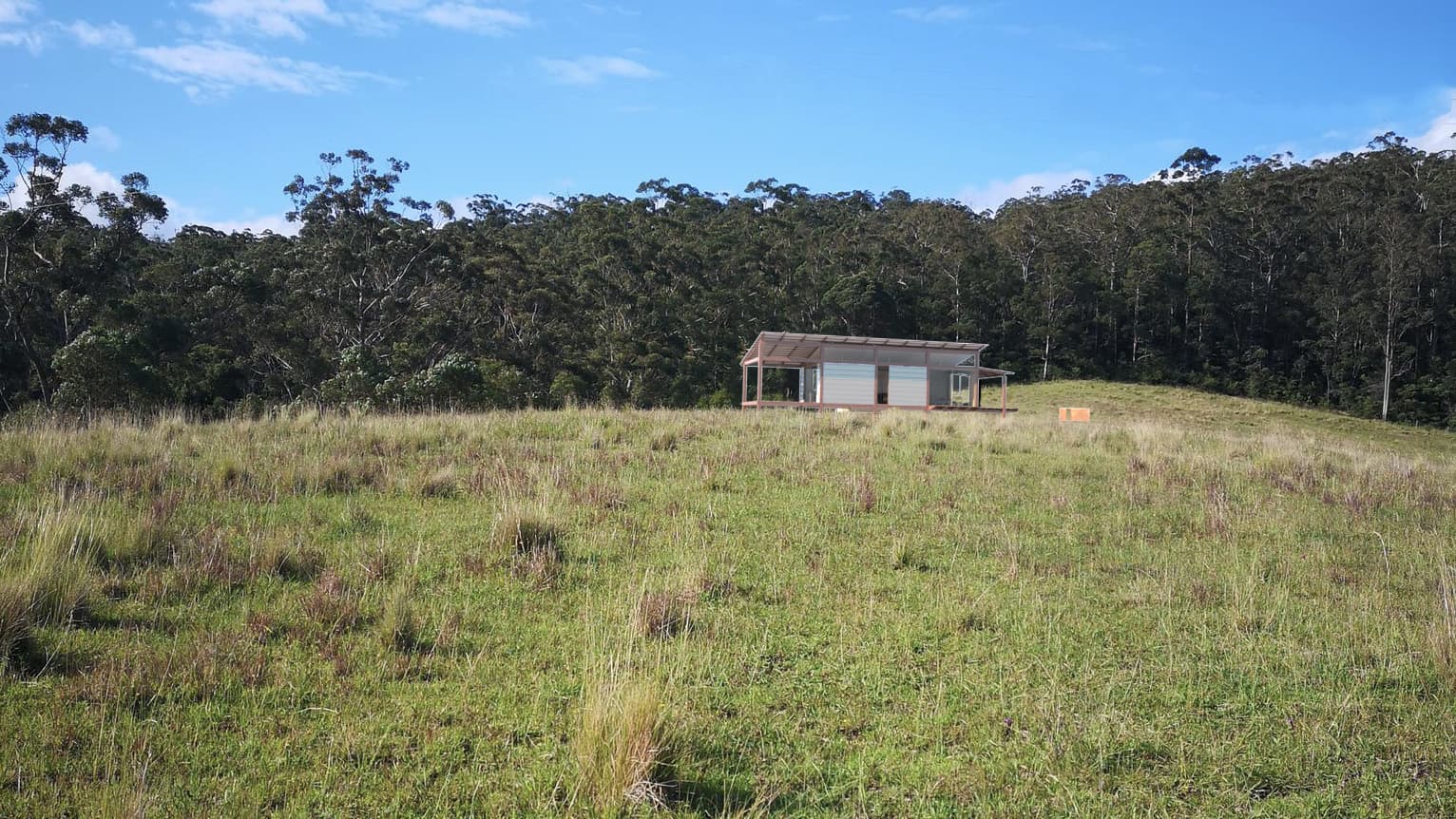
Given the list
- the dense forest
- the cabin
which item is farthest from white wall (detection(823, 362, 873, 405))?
the dense forest

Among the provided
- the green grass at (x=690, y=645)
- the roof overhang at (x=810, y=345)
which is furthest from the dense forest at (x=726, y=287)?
the green grass at (x=690, y=645)

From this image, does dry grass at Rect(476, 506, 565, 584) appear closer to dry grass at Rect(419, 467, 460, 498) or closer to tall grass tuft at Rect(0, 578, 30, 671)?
dry grass at Rect(419, 467, 460, 498)

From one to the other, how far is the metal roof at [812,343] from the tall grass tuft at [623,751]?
23.9 meters

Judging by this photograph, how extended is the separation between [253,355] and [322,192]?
9.44m

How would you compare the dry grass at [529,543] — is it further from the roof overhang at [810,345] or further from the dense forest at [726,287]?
the roof overhang at [810,345]

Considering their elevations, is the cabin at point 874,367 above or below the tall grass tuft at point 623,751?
above

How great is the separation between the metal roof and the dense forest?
26.5 feet

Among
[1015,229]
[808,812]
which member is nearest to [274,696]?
[808,812]

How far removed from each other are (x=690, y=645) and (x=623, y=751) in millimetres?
1341

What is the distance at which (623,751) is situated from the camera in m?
2.81

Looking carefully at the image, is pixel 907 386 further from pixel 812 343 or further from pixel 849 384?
pixel 812 343

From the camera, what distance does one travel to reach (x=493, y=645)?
4.17 m

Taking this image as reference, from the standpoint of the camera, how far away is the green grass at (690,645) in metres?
2.95

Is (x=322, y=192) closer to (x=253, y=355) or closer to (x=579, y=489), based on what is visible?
(x=253, y=355)
